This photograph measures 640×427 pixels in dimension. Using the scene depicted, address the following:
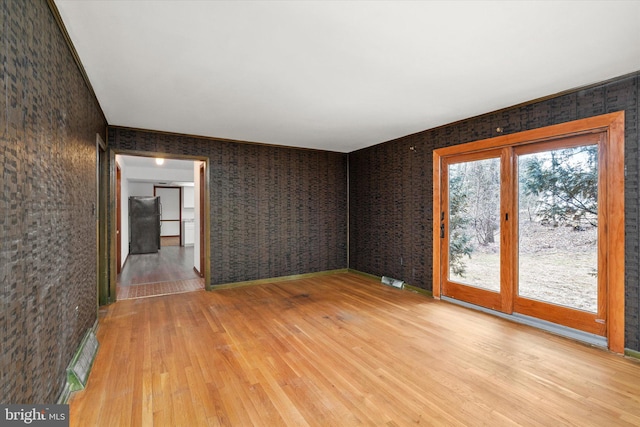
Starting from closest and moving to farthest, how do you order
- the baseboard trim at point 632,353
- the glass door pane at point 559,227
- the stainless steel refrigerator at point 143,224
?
the baseboard trim at point 632,353 → the glass door pane at point 559,227 → the stainless steel refrigerator at point 143,224

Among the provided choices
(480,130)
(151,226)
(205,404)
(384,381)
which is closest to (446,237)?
(480,130)

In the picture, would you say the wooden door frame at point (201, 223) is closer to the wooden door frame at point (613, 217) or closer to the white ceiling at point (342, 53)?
the white ceiling at point (342, 53)

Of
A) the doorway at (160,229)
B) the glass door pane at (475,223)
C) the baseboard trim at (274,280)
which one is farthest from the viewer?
the doorway at (160,229)

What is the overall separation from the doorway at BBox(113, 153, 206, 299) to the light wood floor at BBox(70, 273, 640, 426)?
151cm

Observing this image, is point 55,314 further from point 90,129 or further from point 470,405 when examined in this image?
point 470,405

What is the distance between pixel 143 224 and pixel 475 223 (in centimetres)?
885

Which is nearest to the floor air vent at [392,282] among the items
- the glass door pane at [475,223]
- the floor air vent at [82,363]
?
the glass door pane at [475,223]

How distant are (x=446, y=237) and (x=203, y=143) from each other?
Result: 13.2ft

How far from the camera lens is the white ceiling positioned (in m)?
1.80

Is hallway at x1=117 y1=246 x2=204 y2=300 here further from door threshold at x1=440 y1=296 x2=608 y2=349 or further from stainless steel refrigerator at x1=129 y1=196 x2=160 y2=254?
door threshold at x1=440 y1=296 x2=608 y2=349

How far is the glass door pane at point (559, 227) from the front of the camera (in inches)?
117

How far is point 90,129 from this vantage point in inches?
119

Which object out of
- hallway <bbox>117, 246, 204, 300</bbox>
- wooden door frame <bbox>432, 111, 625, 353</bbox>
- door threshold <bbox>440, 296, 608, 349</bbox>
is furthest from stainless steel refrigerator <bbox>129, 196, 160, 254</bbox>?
wooden door frame <bbox>432, 111, 625, 353</bbox>

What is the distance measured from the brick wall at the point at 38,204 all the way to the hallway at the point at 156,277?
2298mm
